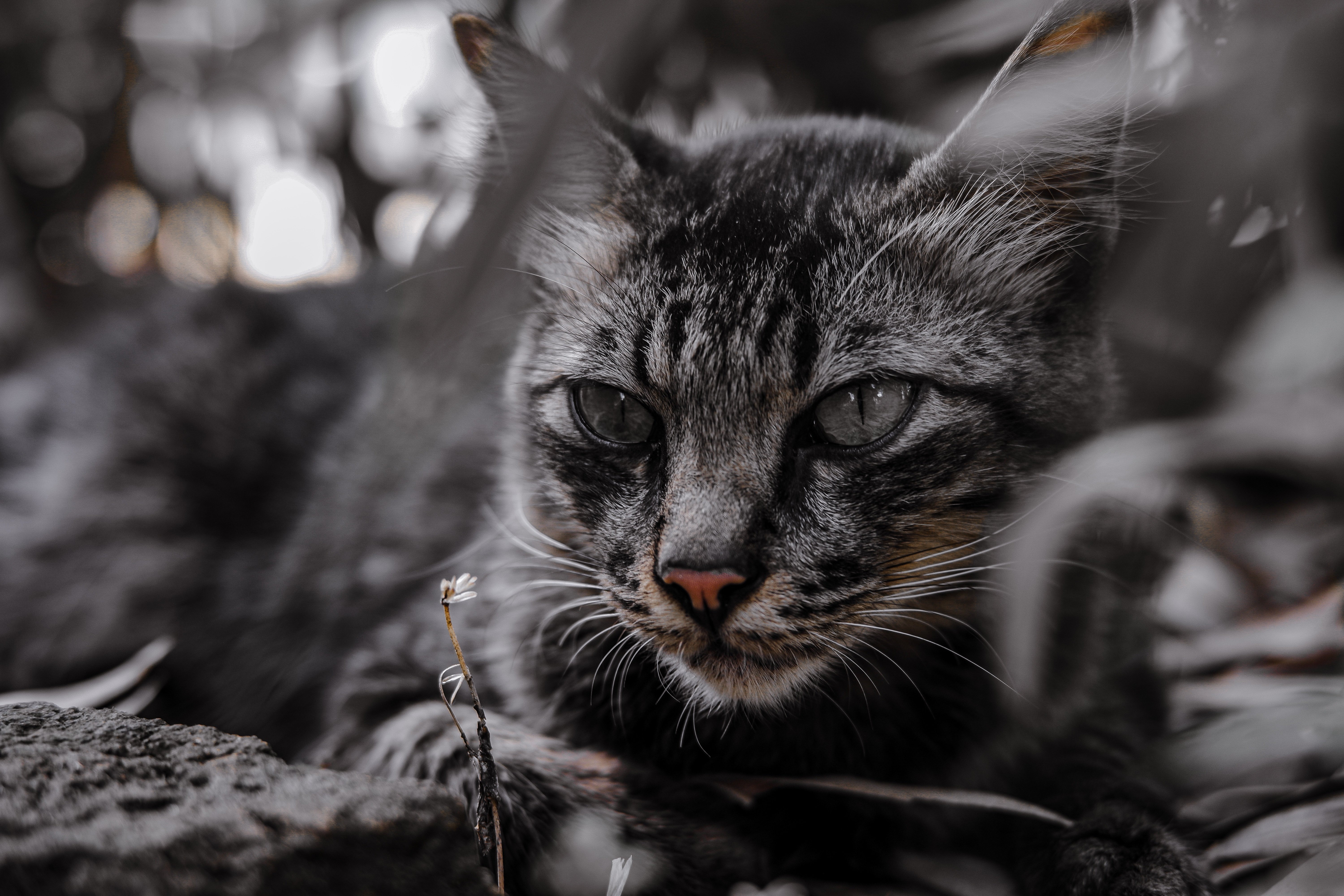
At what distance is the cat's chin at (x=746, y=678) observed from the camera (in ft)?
3.86

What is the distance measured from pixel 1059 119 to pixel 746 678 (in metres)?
→ 0.86

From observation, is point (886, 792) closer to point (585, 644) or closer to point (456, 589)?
point (585, 644)

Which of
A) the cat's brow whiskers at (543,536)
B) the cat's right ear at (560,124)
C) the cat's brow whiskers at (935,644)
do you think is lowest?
the cat's brow whiskers at (543,536)

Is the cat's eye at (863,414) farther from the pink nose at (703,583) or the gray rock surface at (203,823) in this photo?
the gray rock surface at (203,823)

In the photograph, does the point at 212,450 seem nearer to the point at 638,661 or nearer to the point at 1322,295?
the point at 638,661

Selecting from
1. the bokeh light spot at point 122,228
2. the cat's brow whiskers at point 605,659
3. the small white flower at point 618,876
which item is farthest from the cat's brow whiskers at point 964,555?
the bokeh light spot at point 122,228

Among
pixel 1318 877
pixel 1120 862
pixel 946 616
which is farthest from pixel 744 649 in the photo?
pixel 1318 877

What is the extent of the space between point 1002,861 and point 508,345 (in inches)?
50.1

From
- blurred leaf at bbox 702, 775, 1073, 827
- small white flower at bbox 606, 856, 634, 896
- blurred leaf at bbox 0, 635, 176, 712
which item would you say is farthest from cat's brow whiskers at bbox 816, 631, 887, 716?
blurred leaf at bbox 0, 635, 176, 712

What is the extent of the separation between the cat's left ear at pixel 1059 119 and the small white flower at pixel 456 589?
854 millimetres

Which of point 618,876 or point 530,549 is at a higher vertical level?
point 530,549

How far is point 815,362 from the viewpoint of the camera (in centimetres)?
121

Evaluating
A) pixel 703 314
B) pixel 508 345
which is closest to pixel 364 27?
pixel 508 345

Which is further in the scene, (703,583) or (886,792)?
(886,792)
